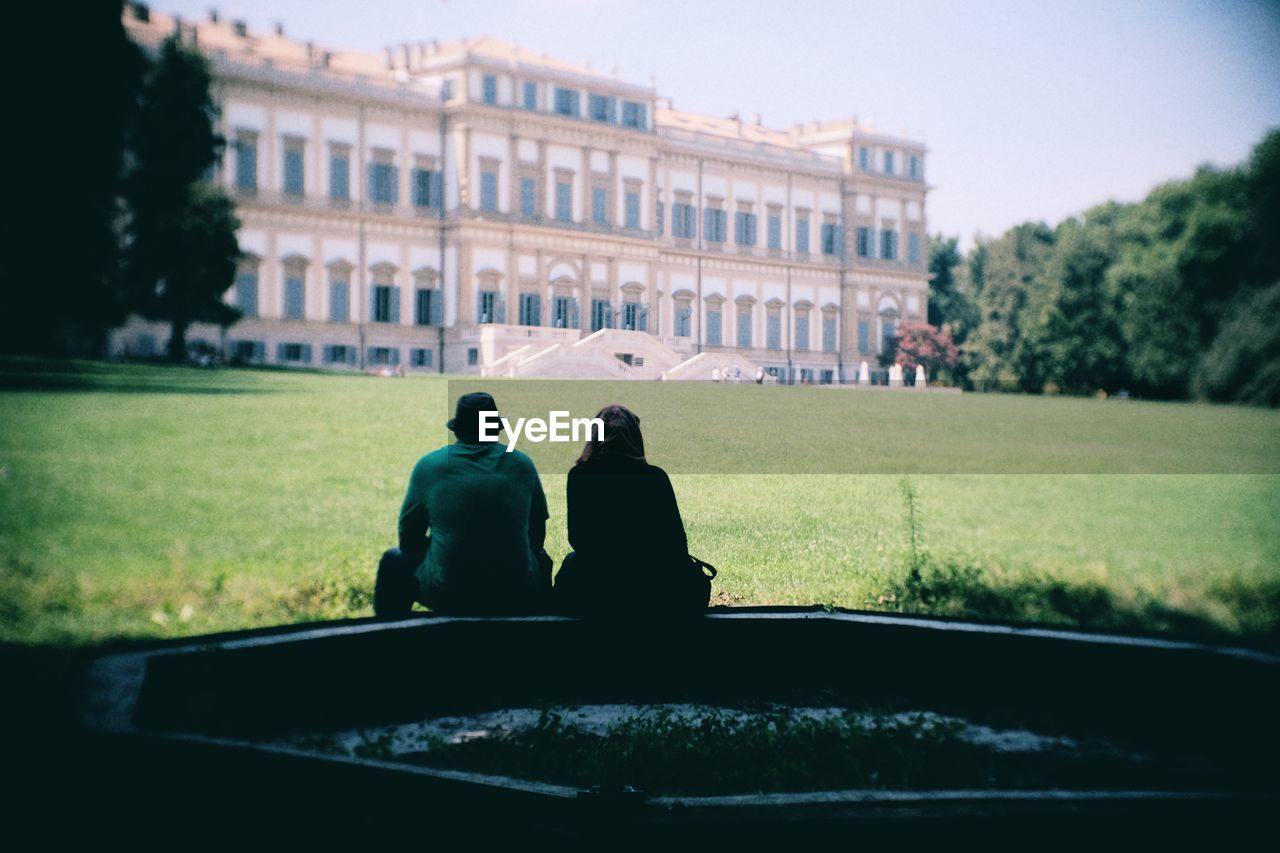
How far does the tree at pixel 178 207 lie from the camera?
4820 mm

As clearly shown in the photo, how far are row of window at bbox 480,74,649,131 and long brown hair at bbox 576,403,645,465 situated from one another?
7.40 ft

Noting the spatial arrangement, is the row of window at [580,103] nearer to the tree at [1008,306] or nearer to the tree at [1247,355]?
the tree at [1008,306]

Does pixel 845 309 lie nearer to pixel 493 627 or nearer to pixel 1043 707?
pixel 1043 707

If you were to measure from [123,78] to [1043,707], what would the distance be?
168 inches

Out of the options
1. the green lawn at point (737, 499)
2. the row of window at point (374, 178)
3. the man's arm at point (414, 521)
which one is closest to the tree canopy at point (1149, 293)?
the green lawn at point (737, 499)

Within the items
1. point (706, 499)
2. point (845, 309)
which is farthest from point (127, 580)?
point (845, 309)

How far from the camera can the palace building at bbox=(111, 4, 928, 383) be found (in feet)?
18.1

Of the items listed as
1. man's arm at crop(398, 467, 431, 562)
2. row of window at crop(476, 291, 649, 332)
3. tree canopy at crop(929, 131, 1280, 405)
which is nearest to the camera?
man's arm at crop(398, 467, 431, 562)

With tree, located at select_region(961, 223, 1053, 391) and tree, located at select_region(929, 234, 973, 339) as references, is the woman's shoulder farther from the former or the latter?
tree, located at select_region(929, 234, 973, 339)

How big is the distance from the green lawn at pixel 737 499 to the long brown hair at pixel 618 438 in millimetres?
929

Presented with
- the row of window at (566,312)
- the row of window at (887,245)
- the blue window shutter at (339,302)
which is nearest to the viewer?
the row of window at (566,312)

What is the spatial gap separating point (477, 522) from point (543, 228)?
313cm

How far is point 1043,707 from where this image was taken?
375 centimetres

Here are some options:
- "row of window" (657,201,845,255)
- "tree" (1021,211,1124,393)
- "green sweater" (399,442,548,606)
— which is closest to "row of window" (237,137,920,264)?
"row of window" (657,201,845,255)
